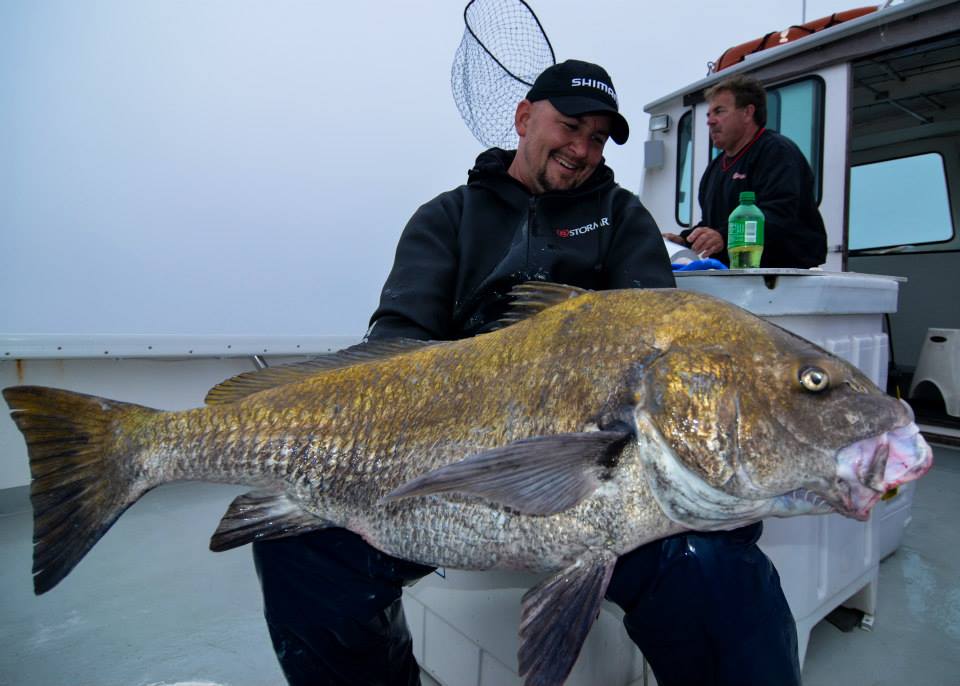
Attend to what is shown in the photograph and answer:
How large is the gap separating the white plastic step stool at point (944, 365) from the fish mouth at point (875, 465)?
17.4 ft

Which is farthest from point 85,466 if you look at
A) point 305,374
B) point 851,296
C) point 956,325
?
point 956,325

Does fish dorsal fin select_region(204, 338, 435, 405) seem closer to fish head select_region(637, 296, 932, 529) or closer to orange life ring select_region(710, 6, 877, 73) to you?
fish head select_region(637, 296, 932, 529)

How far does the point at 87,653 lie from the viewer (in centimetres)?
222

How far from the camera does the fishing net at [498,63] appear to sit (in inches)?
139

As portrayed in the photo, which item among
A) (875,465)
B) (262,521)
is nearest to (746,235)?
(875,465)

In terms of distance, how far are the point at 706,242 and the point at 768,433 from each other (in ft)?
6.36

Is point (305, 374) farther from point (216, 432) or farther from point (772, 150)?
point (772, 150)

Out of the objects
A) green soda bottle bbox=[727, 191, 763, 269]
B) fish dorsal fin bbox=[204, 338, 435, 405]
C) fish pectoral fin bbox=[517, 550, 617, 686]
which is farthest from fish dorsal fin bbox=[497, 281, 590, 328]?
green soda bottle bbox=[727, 191, 763, 269]

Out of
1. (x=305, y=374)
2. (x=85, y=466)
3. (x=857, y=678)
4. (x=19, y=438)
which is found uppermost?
(x=305, y=374)

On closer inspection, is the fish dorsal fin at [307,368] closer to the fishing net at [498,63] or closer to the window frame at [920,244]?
the fishing net at [498,63]

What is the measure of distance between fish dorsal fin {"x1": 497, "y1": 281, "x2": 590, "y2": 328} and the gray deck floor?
162 centimetres

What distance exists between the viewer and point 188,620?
2479 mm

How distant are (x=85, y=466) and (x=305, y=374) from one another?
0.57m

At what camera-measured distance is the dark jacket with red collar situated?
293cm
